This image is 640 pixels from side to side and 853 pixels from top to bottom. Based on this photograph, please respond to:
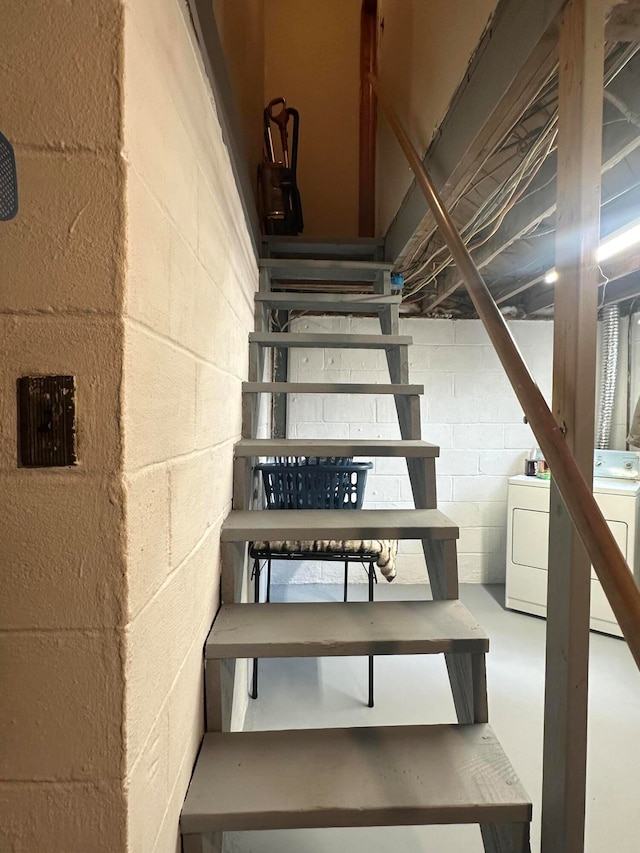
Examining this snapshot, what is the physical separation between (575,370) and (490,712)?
1.76 m

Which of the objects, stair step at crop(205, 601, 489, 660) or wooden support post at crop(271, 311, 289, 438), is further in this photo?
wooden support post at crop(271, 311, 289, 438)

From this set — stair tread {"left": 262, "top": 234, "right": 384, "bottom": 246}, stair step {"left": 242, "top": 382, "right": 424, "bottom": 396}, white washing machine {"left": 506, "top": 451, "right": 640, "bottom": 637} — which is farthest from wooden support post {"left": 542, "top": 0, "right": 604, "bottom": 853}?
white washing machine {"left": 506, "top": 451, "right": 640, "bottom": 637}

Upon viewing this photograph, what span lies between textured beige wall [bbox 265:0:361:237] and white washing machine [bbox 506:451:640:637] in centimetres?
239

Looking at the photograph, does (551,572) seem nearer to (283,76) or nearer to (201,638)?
(201,638)

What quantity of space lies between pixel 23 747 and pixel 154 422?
1.51 ft

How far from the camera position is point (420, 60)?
6.00 feet

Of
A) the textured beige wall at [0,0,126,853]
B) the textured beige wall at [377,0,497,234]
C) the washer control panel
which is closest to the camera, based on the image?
the textured beige wall at [0,0,126,853]

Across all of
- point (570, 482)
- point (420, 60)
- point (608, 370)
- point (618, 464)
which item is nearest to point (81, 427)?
point (570, 482)

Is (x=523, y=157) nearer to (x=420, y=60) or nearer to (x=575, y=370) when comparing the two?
(x=420, y=60)

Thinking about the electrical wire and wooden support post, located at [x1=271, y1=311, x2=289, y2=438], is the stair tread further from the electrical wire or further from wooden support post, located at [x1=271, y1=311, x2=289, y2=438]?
wooden support post, located at [x1=271, y1=311, x2=289, y2=438]

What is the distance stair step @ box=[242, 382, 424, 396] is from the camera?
1.73 metres

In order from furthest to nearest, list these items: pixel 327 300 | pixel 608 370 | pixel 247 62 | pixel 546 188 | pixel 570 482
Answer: pixel 608 370, pixel 247 62, pixel 327 300, pixel 546 188, pixel 570 482

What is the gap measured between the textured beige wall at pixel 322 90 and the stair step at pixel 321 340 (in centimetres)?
189

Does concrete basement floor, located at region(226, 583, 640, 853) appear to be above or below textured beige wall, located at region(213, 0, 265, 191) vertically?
below
